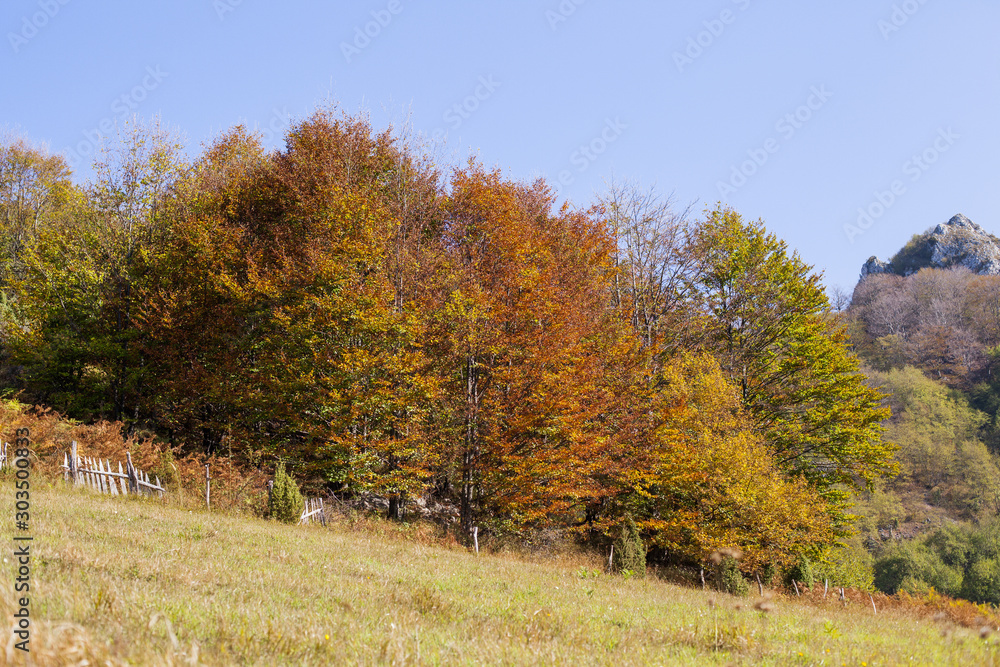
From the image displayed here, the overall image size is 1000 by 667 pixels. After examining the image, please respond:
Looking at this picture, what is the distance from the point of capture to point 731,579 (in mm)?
22453

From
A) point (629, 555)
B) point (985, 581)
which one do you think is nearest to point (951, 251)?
point (985, 581)

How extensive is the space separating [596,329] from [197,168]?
24.6 metres

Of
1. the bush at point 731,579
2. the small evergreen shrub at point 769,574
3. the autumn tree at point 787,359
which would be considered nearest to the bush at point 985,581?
the autumn tree at point 787,359

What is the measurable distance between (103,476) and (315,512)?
5842mm

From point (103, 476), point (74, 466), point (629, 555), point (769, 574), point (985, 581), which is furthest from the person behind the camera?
point (985, 581)

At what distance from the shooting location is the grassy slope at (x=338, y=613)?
4.64 meters

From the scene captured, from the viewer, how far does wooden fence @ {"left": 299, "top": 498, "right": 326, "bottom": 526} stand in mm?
18578

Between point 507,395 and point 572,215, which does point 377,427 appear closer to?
point 507,395

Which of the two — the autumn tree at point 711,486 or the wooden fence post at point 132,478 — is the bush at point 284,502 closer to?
the wooden fence post at point 132,478

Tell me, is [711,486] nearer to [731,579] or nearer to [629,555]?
[731,579]

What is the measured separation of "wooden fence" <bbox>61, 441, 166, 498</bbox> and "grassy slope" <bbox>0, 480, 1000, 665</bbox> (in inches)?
133

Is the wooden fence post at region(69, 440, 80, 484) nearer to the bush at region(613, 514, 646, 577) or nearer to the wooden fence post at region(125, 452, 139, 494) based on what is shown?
the wooden fence post at region(125, 452, 139, 494)

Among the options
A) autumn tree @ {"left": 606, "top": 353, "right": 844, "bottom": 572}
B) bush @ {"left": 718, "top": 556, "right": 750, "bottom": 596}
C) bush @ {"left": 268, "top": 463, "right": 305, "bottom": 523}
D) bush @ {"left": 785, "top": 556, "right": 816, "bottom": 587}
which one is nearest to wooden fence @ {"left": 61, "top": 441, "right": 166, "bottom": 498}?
bush @ {"left": 268, "top": 463, "right": 305, "bottom": 523}

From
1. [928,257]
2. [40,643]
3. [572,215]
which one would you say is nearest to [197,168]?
[572,215]
